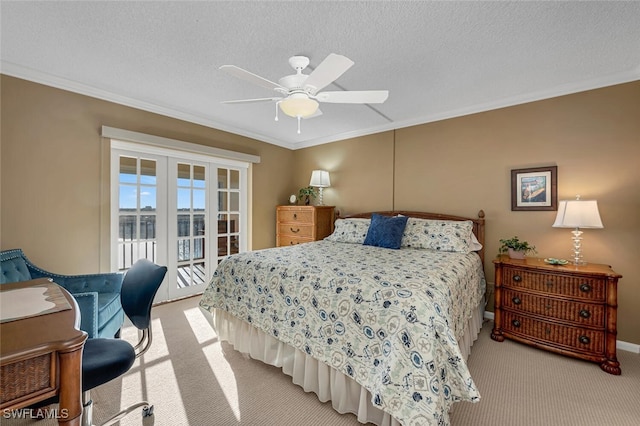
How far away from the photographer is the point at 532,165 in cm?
285

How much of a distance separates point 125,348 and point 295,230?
3048mm

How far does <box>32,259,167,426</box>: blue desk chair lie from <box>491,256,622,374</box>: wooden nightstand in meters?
2.89

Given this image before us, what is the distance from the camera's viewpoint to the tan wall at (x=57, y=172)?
243cm

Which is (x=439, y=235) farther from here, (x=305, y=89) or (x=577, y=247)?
(x=305, y=89)

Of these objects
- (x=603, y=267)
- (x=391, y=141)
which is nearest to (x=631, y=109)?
(x=603, y=267)

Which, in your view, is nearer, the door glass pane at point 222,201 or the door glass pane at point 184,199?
the door glass pane at point 184,199

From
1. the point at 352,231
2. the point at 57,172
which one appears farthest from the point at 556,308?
the point at 57,172

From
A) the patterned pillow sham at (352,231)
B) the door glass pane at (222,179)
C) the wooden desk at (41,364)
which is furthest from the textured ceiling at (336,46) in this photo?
the wooden desk at (41,364)

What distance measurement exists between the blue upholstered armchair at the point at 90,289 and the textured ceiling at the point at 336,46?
1.70m

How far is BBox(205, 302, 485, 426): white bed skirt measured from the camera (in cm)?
157

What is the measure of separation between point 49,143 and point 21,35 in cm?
102

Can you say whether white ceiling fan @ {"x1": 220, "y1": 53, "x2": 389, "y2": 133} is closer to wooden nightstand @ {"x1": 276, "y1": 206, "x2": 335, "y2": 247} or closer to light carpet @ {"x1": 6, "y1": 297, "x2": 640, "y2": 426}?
light carpet @ {"x1": 6, "y1": 297, "x2": 640, "y2": 426}

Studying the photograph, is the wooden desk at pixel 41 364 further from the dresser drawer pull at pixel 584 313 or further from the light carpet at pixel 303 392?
the dresser drawer pull at pixel 584 313

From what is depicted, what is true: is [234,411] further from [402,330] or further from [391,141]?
[391,141]
